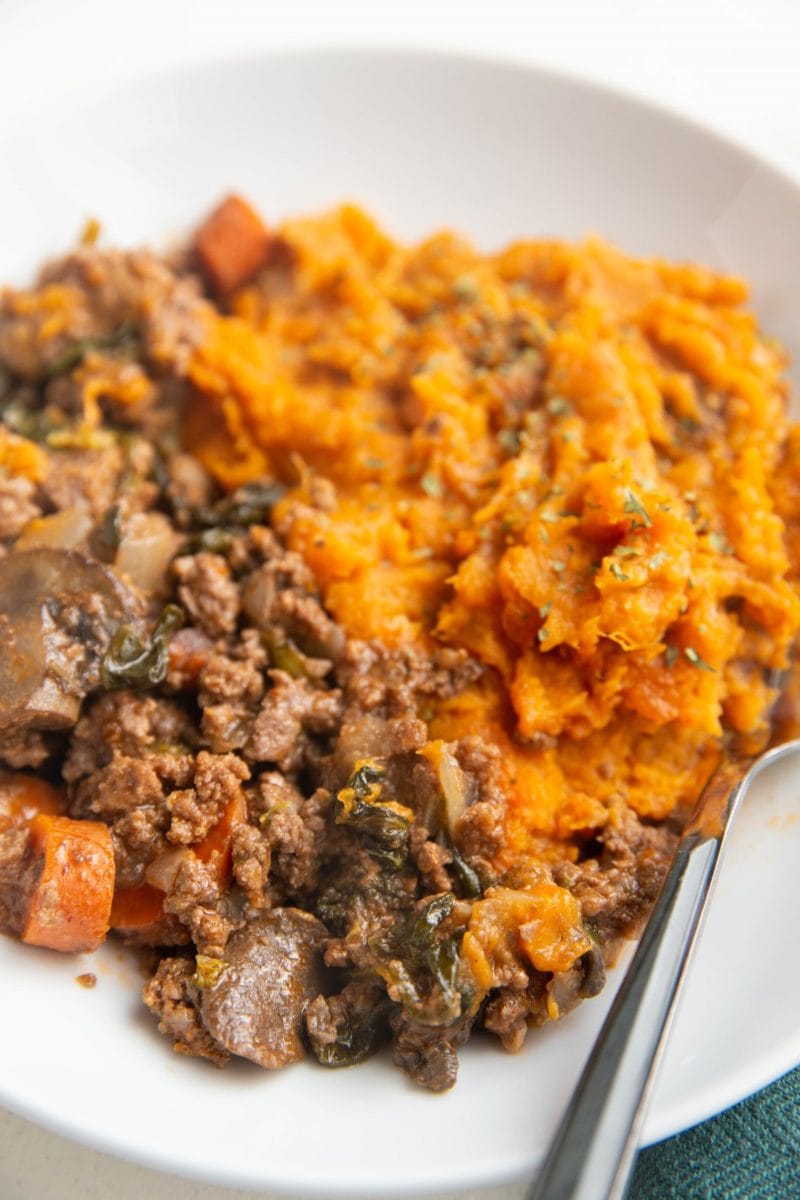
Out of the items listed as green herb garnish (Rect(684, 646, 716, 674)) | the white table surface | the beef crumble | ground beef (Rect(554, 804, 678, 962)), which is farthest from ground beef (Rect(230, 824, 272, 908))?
the white table surface

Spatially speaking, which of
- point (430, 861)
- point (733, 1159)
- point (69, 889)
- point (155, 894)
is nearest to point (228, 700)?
point (155, 894)

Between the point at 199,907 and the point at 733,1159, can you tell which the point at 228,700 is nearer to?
the point at 199,907

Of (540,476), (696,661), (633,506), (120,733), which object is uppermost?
(633,506)

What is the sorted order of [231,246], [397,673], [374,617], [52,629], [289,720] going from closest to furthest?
[52,629] → [289,720] → [397,673] → [374,617] → [231,246]

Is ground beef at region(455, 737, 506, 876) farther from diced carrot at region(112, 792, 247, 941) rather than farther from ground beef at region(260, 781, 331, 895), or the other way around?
diced carrot at region(112, 792, 247, 941)

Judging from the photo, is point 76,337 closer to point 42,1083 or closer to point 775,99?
point 42,1083

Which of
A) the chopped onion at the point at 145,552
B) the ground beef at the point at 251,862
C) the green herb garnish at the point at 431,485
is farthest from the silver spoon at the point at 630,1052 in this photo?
the chopped onion at the point at 145,552
